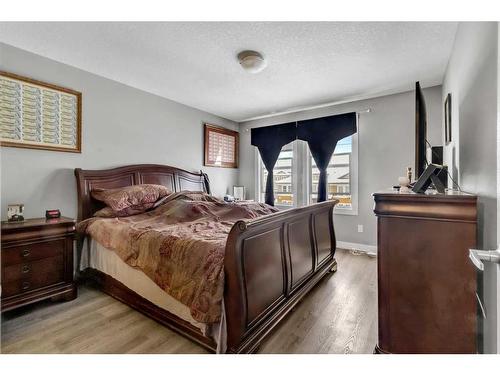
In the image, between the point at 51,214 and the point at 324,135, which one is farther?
the point at 324,135

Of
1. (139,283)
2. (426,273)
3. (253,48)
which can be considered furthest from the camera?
(253,48)

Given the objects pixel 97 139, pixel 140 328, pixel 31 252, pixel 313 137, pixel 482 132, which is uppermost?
pixel 313 137

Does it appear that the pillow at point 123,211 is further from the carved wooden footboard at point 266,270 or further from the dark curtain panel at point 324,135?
the dark curtain panel at point 324,135

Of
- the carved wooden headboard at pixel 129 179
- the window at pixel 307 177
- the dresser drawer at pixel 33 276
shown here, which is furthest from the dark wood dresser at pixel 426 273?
the carved wooden headboard at pixel 129 179

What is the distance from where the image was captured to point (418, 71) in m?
2.83

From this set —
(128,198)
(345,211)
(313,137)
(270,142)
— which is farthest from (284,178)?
(128,198)

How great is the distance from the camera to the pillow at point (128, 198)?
2650mm

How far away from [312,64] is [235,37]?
0.98 meters

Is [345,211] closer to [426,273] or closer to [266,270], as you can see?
[266,270]

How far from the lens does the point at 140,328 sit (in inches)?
70.7

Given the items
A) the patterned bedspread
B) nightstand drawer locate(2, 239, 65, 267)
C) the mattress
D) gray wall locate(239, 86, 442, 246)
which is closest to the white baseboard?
gray wall locate(239, 86, 442, 246)

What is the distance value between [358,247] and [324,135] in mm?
1936
